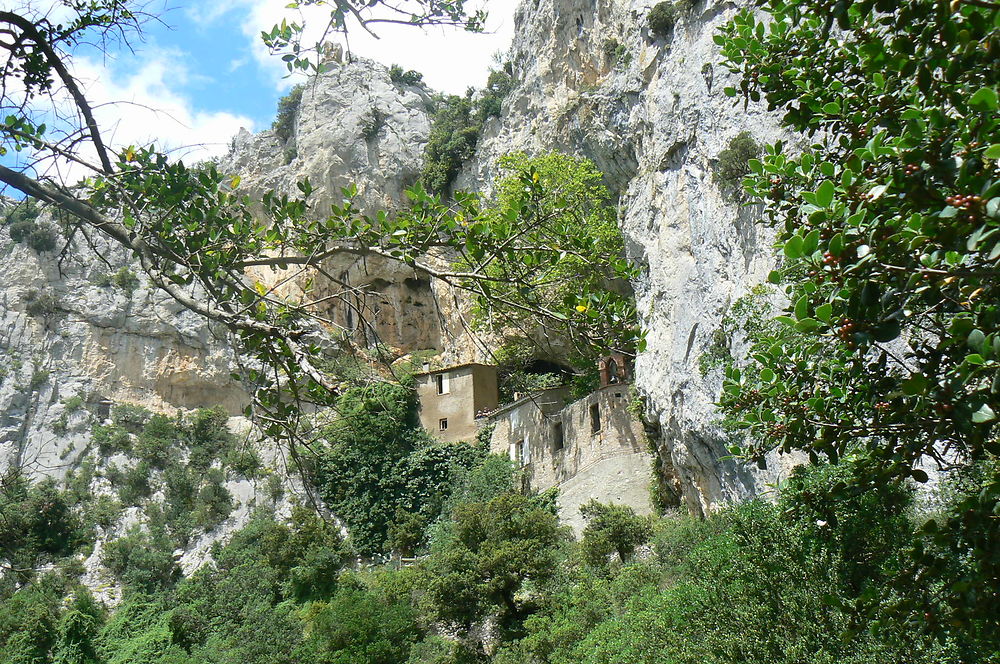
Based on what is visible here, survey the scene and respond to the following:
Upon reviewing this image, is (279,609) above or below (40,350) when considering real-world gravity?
below

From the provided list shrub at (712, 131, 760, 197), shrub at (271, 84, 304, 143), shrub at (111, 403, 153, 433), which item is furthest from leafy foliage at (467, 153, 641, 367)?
shrub at (271, 84, 304, 143)

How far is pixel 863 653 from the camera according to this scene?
7.77 metres

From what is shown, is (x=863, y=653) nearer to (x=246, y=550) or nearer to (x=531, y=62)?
(x=246, y=550)

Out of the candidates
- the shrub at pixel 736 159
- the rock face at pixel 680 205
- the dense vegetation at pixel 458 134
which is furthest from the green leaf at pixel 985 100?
the dense vegetation at pixel 458 134

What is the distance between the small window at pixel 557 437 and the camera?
23562 mm

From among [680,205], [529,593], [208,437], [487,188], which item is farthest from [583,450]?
[208,437]

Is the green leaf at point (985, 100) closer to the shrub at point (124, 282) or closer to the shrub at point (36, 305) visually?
the shrub at point (124, 282)

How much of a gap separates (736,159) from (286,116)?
3416 cm

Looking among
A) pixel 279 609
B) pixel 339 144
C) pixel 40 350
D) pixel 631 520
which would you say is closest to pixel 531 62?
pixel 339 144

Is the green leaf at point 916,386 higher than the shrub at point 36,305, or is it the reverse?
the shrub at point 36,305

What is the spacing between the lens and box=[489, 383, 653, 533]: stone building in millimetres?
20531

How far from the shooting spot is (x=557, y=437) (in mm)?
23656

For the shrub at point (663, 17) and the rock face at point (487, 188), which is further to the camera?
the shrub at point (663, 17)

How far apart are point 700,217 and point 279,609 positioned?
15.2 meters
